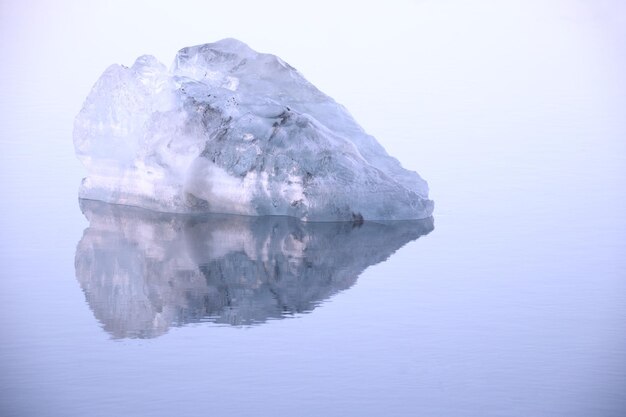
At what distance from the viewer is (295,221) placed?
474 inches

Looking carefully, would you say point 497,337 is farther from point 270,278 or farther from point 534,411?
point 270,278

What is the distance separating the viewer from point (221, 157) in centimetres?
1234

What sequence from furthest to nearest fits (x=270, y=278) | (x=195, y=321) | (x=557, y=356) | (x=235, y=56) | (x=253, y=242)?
(x=235, y=56)
(x=253, y=242)
(x=270, y=278)
(x=195, y=321)
(x=557, y=356)

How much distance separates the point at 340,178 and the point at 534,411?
5116mm

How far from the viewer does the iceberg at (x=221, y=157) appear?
12141 mm

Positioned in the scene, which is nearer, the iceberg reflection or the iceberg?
the iceberg reflection

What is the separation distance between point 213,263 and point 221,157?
78.3 inches

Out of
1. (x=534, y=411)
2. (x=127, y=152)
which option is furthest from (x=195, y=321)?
(x=127, y=152)

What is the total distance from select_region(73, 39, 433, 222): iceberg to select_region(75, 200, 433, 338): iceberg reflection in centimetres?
17

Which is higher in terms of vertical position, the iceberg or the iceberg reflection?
the iceberg

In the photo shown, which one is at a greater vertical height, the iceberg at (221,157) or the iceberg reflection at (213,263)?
the iceberg at (221,157)

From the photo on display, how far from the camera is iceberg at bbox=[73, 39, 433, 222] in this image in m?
12.1

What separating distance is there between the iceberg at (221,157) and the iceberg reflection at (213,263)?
0.17 metres

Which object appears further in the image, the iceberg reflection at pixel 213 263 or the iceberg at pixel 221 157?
the iceberg at pixel 221 157
